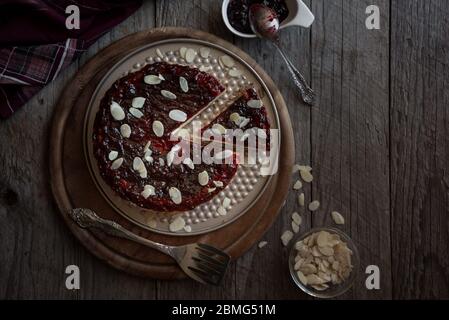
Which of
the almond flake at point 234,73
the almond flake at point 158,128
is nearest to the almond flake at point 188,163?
the almond flake at point 158,128

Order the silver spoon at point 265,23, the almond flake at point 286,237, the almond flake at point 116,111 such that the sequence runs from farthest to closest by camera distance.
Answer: the almond flake at point 286,237
the silver spoon at point 265,23
the almond flake at point 116,111

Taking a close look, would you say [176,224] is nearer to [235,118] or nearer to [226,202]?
[226,202]

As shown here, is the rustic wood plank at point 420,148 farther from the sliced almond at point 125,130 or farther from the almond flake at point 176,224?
the sliced almond at point 125,130

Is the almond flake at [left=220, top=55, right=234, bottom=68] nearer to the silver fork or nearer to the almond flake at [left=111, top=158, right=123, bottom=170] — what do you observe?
the almond flake at [left=111, top=158, right=123, bottom=170]

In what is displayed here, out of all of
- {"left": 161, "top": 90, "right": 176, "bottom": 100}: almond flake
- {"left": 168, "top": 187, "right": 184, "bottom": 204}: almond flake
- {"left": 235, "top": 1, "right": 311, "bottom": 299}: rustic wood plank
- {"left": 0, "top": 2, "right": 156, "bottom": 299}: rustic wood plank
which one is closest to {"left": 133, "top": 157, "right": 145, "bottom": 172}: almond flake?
{"left": 168, "top": 187, "right": 184, "bottom": 204}: almond flake

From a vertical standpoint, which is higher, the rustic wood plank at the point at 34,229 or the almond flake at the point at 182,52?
the almond flake at the point at 182,52

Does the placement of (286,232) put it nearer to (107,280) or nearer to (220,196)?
(220,196)

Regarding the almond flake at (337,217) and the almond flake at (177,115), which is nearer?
the almond flake at (177,115)
